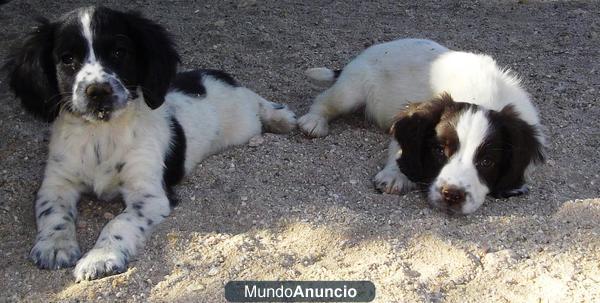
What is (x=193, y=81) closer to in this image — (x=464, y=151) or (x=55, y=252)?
(x=55, y=252)

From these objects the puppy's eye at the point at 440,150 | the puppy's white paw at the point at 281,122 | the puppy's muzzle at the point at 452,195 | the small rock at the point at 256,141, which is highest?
the puppy's eye at the point at 440,150

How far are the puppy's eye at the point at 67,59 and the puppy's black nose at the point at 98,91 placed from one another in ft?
0.74

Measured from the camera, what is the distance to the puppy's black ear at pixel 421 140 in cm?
438

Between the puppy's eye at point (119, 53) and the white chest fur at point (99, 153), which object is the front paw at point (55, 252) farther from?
the puppy's eye at point (119, 53)

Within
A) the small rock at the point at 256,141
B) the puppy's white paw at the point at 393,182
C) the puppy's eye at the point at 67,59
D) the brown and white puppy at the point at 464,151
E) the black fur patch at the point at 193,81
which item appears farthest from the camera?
the small rock at the point at 256,141

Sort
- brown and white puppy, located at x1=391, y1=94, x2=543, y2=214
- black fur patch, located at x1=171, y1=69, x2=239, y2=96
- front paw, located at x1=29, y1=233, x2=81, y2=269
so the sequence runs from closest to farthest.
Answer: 1. front paw, located at x1=29, y1=233, x2=81, y2=269
2. brown and white puppy, located at x1=391, y1=94, x2=543, y2=214
3. black fur patch, located at x1=171, y1=69, x2=239, y2=96

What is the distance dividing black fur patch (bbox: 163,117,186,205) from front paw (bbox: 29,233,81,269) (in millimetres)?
723

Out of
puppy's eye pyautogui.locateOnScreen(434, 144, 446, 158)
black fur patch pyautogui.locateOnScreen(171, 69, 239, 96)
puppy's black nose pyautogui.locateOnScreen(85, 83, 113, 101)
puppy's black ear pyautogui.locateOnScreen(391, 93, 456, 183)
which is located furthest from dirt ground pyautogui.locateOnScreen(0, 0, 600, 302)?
puppy's black nose pyautogui.locateOnScreen(85, 83, 113, 101)

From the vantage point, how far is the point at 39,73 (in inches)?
160

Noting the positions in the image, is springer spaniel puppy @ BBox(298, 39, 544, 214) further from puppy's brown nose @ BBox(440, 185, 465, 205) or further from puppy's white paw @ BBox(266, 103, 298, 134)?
puppy's white paw @ BBox(266, 103, 298, 134)

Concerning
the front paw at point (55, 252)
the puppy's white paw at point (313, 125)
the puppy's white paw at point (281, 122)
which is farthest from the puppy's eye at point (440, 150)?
the front paw at point (55, 252)

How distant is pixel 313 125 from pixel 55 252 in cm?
229

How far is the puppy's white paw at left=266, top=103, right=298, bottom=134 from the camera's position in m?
5.52

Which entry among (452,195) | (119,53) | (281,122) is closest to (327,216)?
(452,195)
